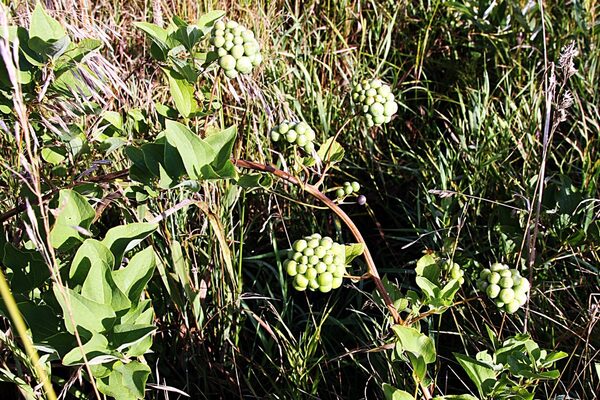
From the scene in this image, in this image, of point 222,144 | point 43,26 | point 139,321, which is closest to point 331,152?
point 222,144

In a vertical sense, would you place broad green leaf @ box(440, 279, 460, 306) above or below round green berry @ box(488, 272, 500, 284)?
below

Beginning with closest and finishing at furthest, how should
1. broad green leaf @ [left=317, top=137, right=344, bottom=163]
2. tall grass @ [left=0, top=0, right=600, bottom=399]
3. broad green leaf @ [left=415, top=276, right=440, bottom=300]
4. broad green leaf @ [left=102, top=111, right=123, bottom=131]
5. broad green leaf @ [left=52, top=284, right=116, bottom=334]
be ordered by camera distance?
broad green leaf @ [left=52, top=284, right=116, bottom=334], broad green leaf @ [left=415, top=276, right=440, bottom=300], broad green leaf @ [left=317, top=137, right=344, bottom=163], broad green leaf @ [left=102, top=111, right=123, bottom=131], tall grass @ [left=0, top=0, right=600, bottom=399]

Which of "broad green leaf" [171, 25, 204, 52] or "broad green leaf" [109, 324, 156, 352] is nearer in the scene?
"broad green leaf" [109, 324, 156, 352]

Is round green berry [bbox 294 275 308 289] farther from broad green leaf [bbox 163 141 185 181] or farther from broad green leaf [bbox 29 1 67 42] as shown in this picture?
broad green leaf [bbox 29 1 67 42]

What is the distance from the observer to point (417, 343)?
3.47 feet

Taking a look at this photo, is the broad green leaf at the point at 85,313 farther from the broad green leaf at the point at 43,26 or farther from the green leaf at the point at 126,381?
the broad green leaf at the point at 43,26

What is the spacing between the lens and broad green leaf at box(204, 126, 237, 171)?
107cm

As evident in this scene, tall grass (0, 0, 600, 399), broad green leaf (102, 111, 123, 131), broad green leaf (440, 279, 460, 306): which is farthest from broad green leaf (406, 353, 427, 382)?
broad green leaf (102, 111, 123, 131)

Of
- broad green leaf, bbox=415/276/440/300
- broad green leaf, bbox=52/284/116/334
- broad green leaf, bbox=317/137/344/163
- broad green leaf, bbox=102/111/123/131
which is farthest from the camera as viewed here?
broad green leaf, bbox=102/111/123/131

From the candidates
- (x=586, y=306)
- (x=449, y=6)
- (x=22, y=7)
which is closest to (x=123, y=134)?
(x=22, y=7)

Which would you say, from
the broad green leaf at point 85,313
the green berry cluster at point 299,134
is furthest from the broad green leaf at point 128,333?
A: the green berry cluster at point 299,134

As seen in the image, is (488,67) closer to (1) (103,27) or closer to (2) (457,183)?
(2) (457,183)

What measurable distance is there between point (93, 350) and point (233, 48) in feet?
1.65

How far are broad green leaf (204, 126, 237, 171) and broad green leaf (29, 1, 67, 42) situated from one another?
32cm
